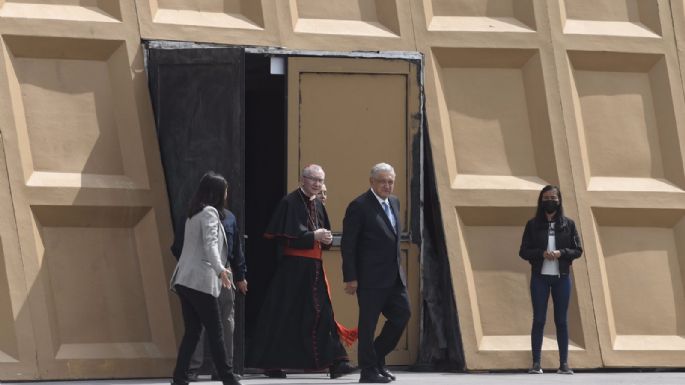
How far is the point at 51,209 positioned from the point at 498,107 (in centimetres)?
431

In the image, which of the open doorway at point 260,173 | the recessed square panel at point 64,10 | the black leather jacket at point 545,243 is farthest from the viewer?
the open doorway at point 260,173

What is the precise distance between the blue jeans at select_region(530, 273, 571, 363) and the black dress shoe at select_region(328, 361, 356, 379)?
178 centimetres

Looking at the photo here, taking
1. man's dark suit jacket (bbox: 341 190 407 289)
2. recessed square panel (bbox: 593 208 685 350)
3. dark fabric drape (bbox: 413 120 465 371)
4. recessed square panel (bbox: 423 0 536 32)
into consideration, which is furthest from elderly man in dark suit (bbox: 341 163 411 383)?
recessed square panel (bbox: 593 208 685 350)

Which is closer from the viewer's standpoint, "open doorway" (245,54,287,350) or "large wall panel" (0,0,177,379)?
"large wall panel" (0,0,177,379)

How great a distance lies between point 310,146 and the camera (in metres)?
14.3

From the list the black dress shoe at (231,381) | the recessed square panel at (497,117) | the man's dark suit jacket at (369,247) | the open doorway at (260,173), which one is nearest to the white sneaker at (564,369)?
the recessed square panel at (497,117)

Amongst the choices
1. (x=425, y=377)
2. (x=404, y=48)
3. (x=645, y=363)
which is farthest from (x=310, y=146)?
(x=645, y=363)

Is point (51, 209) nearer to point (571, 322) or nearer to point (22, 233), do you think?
point (22, 233)

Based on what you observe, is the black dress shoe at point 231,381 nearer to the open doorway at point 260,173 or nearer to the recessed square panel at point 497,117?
the recessed square panel at point 497,117

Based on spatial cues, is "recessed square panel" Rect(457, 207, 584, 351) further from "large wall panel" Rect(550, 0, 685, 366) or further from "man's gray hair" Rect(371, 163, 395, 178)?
"man's gray hair" Rect(371, 163, 395, 178)

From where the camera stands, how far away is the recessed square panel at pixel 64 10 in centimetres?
1361

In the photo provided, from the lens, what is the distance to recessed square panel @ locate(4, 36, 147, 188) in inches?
535

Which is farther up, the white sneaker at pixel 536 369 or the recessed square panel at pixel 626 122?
the recessed square panel at pixel 626 122

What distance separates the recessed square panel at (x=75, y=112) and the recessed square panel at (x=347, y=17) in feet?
5.74
